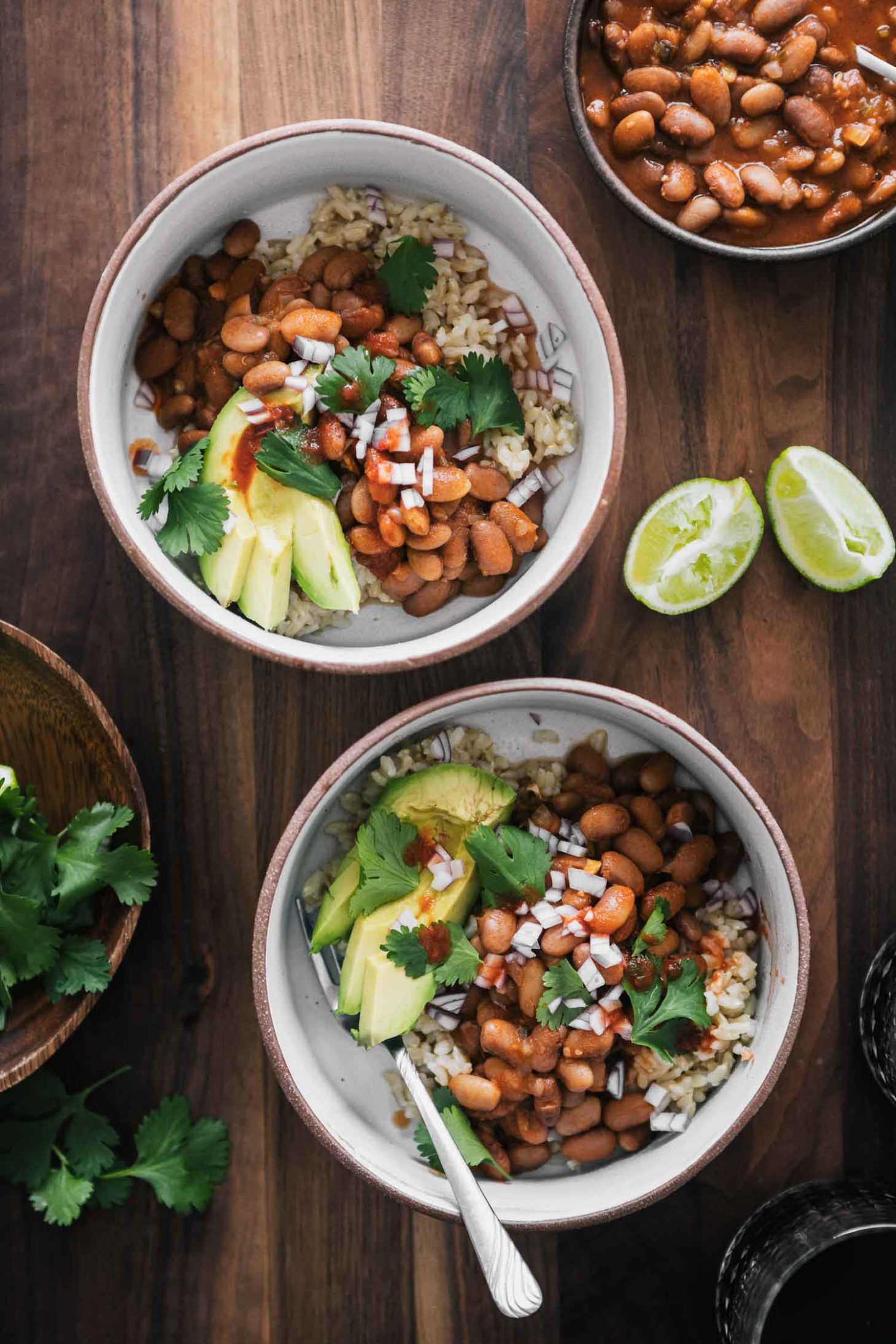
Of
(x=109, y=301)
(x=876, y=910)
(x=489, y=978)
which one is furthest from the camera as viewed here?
(x=876, y=910)

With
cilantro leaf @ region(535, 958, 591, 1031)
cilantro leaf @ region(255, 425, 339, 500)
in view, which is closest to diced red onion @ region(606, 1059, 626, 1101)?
cilantro leaf @ region(535, 958, 591, 1031)

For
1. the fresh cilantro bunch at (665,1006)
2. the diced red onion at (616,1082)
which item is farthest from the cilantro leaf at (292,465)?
the diced red onion at (616,1082)

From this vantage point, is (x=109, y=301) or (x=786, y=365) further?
(x=786, y=365)

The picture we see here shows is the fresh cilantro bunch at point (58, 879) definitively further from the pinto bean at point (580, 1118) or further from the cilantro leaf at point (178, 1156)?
the pinto bean at point (580, 1118)

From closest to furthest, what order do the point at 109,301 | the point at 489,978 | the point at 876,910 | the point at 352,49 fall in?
1. the point at 109,301
2. the point at 489,978
3. the point at 352,49
4. the point at 876,910

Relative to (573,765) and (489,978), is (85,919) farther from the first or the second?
(573,765)

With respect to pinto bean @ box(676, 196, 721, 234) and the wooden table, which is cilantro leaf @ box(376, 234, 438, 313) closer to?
the wooden table

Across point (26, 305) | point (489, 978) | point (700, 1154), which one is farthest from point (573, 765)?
point (26, 305)
